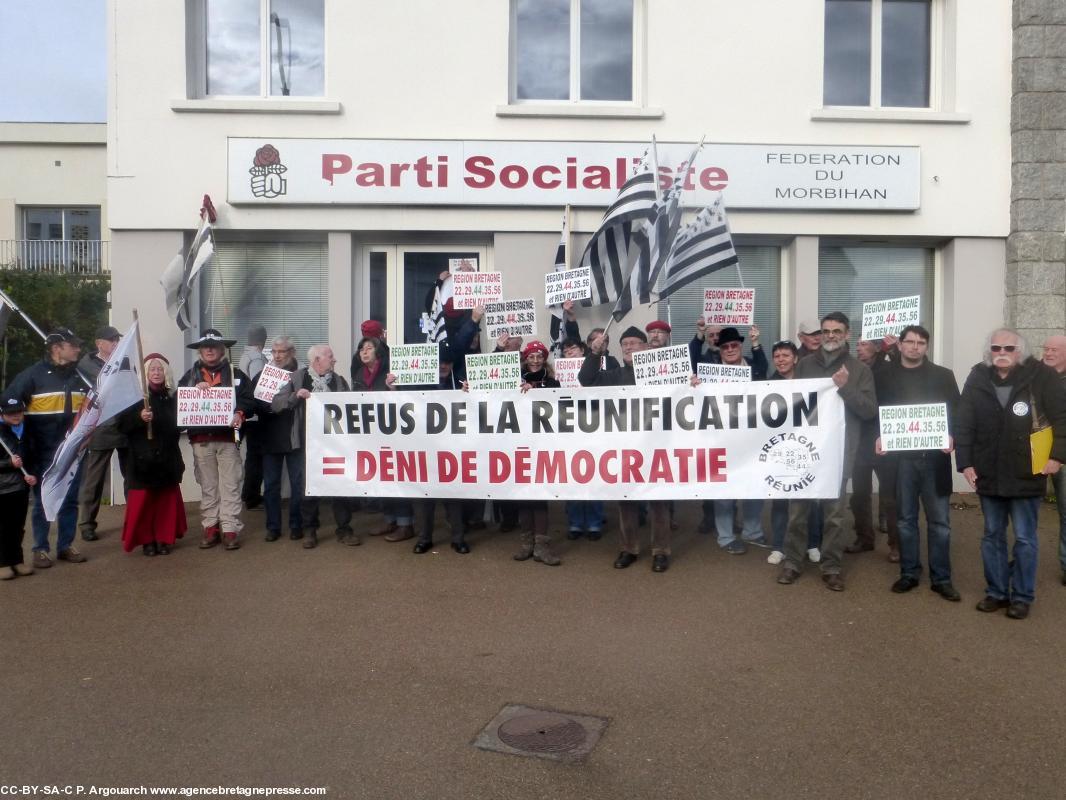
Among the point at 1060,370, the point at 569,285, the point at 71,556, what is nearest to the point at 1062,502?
the point at 1060,370

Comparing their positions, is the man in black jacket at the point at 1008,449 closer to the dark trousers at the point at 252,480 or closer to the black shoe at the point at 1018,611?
the black shoe at the point at 1018,611

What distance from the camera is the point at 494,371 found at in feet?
25.8

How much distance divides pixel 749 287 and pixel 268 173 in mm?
5477

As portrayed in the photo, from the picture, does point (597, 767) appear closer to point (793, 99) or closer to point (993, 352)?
point (993, 352)

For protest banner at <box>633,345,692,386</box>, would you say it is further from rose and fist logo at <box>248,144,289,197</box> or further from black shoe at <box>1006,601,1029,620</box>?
rose and fist logo at <box>248,144,289,197</box>

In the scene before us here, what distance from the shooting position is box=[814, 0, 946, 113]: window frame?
417 inches

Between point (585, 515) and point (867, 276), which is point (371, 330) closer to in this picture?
point (585, 515)

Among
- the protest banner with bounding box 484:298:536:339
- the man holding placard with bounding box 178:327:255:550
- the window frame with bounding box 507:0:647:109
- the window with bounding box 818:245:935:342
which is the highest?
the window frame with bounding box 507:0:647:109

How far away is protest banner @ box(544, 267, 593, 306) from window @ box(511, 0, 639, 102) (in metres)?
2.56

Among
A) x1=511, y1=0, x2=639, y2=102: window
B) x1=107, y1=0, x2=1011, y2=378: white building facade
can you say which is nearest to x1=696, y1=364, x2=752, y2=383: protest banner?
x1=107, y1=0, x2=1011, y2=378: white building facade

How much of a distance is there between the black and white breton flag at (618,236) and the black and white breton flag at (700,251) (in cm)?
43

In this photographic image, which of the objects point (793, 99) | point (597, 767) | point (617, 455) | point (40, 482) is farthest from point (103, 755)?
point (793, 99)

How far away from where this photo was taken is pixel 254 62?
10641mm

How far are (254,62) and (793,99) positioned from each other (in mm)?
5980
